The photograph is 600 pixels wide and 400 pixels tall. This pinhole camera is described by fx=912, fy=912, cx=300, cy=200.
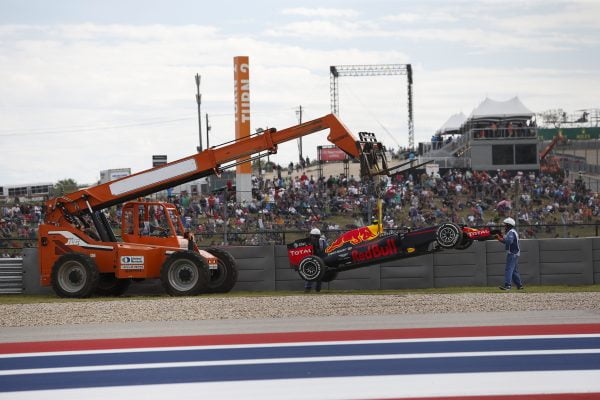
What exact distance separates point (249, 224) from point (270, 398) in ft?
52.3

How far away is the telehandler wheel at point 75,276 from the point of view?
1841 cm

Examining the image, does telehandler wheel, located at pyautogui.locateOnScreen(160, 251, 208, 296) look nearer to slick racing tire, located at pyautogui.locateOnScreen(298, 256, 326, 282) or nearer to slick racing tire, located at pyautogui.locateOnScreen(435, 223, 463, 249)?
slick racing tire, located at pyautogui.locateOnScreen(298, 256, 326, 282)

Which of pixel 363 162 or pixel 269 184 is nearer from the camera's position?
pixel 363 162

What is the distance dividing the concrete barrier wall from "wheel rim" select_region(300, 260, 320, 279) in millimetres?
1737

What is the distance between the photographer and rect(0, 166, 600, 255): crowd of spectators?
2383cm

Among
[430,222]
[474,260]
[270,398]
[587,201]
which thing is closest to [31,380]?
[270,398]

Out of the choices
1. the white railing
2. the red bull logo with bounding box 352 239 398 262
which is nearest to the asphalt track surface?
the red bull logo with bounding box 352 239 398 262

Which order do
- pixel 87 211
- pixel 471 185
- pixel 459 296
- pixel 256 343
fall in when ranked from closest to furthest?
pixel 256 343
pixel 459 296
pixel 87 211
pixel 471 185

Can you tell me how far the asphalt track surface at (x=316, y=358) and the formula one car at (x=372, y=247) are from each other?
4216 mm

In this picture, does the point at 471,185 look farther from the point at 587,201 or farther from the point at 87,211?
the point at 87,211

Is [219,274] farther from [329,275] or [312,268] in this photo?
[329,275]

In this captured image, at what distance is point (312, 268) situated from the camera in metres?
18.8

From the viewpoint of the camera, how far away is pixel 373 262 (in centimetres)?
1855

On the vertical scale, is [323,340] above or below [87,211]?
below
